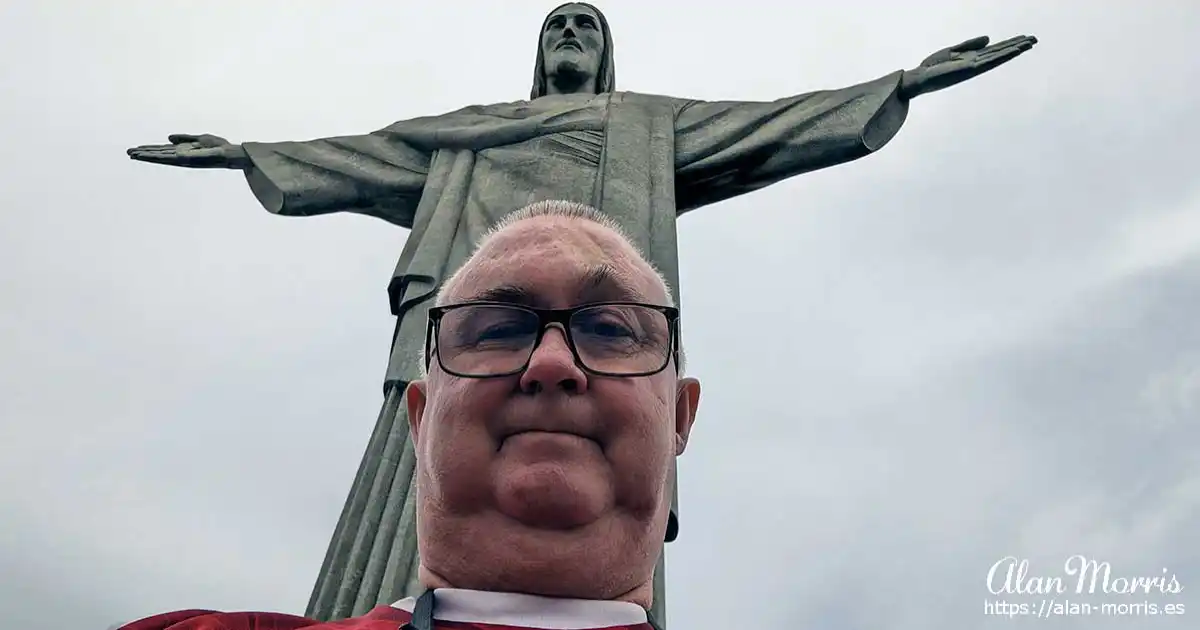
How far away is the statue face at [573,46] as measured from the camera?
702cm

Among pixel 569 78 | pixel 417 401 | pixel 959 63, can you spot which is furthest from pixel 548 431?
pixel 569 78

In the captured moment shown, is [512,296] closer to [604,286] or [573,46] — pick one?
[604,286]

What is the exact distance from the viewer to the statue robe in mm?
5555

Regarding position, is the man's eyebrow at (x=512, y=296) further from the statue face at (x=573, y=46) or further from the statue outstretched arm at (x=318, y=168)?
the statue face at (x=573, y=46)

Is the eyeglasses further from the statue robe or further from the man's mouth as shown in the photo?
the statue robe

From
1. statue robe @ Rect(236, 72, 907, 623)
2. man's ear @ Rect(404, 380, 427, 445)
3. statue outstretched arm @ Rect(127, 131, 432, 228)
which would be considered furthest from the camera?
statue outstretched arm @ Rect(127, 131, 432, 228)

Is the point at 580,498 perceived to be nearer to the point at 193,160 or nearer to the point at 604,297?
the point at 604,297

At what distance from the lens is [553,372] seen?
1.79 meters

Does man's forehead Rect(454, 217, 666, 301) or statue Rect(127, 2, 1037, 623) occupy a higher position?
statue Rect(127, 2, 1037, 623)

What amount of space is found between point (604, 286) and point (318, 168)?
467 centimetres

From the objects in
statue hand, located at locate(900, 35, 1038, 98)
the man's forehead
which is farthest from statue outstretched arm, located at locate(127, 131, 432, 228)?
the man's forehead

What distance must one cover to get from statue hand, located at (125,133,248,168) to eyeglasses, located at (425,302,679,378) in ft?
15.6

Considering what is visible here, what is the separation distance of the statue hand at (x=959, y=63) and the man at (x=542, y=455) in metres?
4.25

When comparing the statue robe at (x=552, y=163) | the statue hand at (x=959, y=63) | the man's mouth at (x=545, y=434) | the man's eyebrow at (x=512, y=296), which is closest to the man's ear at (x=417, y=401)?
the man's eyebrow at (x=512, y=296)
